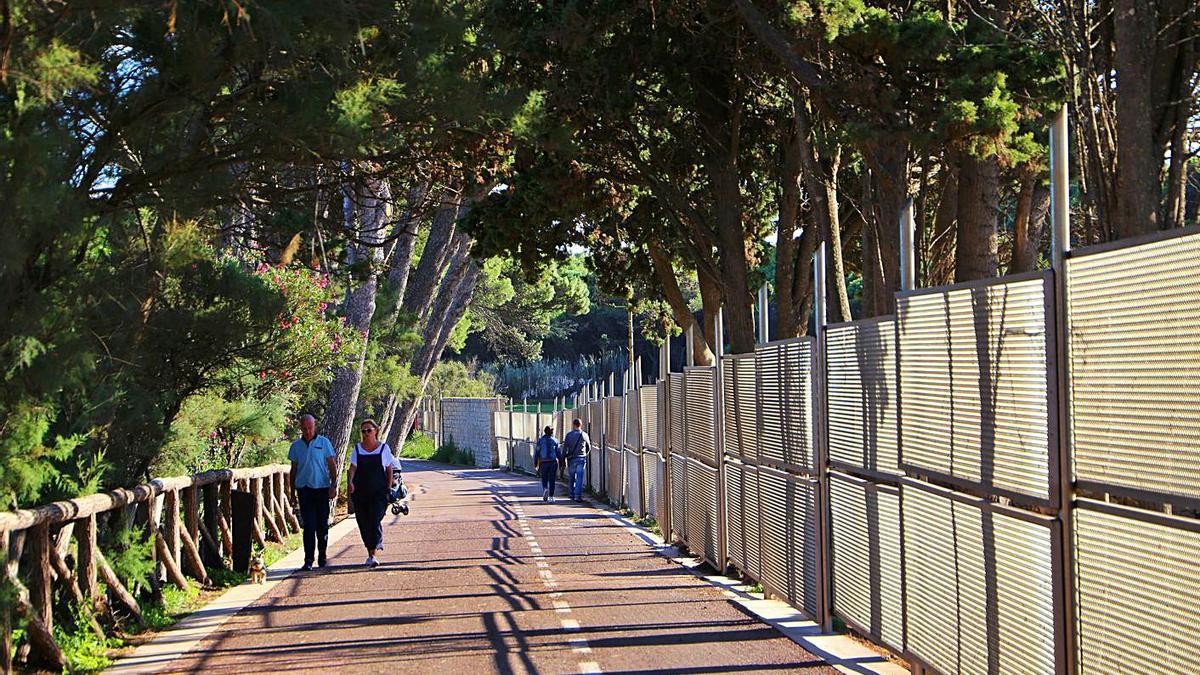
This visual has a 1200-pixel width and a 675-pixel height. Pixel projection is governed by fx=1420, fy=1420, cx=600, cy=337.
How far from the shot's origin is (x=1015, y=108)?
11.9 metres

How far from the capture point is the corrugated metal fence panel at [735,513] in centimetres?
1402

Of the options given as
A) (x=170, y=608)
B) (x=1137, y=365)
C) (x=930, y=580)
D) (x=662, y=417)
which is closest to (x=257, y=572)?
(x=170, y=608)

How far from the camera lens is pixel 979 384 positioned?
301 inches

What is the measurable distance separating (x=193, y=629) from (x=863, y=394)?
608cm

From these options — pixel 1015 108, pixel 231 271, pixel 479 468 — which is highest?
pixel 1015 108

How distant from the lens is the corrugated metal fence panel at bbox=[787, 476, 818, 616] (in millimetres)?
11242

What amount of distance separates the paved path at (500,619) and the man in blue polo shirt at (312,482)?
0.45 metres

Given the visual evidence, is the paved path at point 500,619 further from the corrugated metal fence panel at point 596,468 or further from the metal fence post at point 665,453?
the corrugated metal fence panel at point 596,468

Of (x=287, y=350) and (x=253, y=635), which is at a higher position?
(x=287, y=350)

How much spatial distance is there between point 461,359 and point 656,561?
77764mm

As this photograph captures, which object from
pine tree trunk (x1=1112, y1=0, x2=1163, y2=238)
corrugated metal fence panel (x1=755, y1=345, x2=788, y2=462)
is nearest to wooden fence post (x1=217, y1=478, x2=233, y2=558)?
corrugated metal fence panel (x1=755, y1=345, x2=788, y2=462)

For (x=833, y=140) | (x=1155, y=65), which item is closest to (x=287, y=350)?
(x=833, y=140)

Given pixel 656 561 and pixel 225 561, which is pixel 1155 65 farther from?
pixel 225 561

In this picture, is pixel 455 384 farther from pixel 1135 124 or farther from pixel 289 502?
pixel 1135 124
